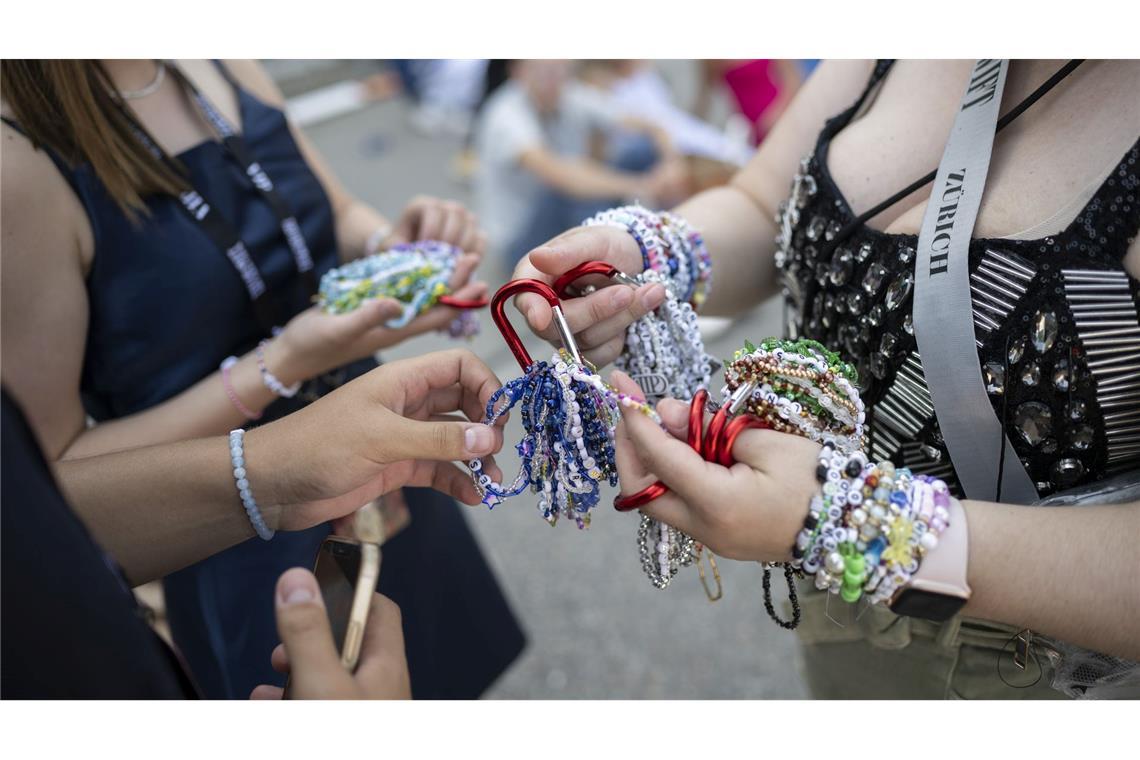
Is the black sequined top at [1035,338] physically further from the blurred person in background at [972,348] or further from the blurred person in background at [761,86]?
the blurred person in background at [761,86]

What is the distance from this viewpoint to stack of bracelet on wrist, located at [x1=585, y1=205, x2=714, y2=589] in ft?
2.63

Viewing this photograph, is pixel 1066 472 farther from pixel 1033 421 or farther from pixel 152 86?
pixel 152 86

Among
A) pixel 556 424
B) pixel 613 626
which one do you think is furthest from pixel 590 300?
pixel 613 626

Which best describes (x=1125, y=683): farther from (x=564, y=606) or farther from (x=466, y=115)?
(x=466, y=115)

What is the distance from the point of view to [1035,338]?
727 mm

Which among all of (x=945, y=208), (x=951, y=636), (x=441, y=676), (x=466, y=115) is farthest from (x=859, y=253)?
(x=466, y=115)

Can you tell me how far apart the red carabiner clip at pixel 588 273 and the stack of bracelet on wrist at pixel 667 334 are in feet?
0.05

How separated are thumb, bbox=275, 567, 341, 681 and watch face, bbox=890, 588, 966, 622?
1.51 feet

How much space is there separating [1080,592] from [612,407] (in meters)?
0.43

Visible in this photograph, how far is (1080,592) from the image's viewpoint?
68 cm

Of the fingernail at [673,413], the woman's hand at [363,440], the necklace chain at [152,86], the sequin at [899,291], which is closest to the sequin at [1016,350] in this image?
the sequin at [899,291]

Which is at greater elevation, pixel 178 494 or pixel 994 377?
pixel 178 494

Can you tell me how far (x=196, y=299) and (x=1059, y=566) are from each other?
3.40 feet

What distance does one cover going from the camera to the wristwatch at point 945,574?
0.65 metres
